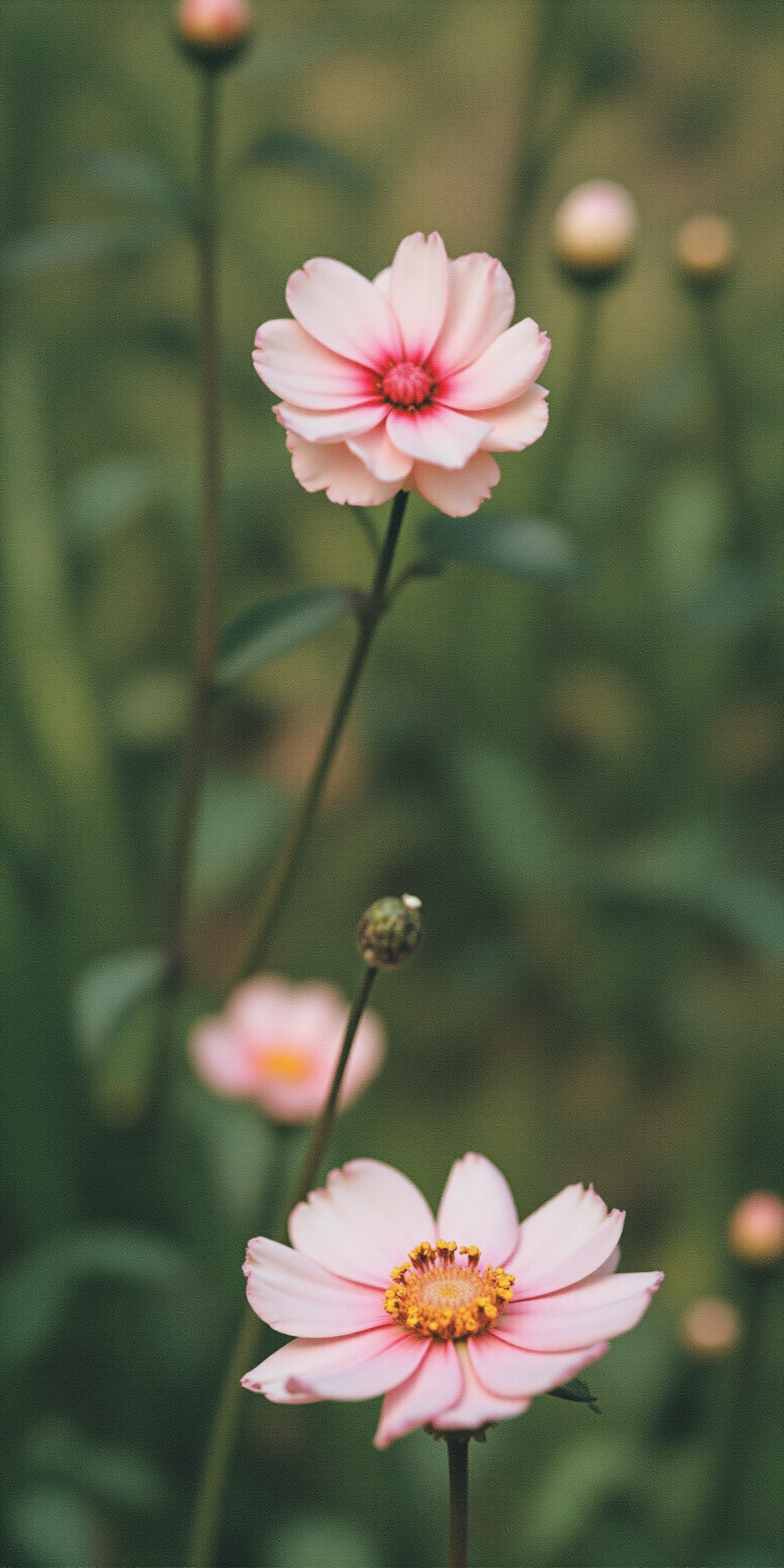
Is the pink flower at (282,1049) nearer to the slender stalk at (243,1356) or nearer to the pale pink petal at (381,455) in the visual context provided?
the slender stalk at (243,1356)

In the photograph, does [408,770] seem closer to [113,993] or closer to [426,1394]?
[113,993]

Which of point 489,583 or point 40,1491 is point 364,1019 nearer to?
point 40,1491

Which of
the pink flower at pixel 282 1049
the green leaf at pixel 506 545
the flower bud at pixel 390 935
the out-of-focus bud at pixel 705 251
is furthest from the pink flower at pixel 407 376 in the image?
the out-of-focus bud at pixel 705 251

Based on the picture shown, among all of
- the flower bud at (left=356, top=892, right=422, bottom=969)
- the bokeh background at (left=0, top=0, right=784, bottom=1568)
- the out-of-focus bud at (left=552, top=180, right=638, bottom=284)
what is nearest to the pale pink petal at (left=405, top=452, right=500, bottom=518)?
the flower bud at (left=356, top=892, right=422, bottom=969)

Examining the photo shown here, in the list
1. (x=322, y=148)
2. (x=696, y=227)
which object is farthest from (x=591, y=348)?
(x=322, y=148)

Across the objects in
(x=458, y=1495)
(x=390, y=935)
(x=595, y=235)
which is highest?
(x=595, y=235)

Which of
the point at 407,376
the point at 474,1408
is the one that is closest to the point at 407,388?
the point at 407,376
